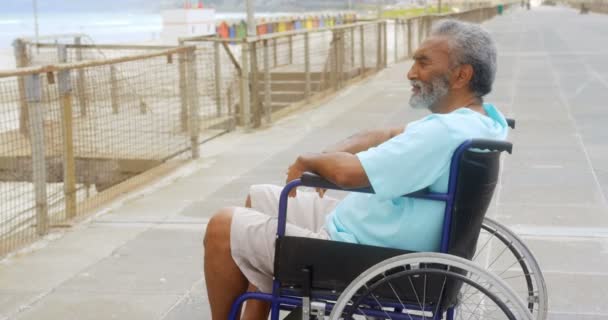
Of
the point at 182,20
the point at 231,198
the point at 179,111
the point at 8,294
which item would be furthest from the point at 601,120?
the point at 182,20

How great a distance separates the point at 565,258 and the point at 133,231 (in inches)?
101

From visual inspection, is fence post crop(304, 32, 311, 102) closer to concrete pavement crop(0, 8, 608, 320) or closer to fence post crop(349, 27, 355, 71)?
concrete pavement crop(0, 8, 608, 320)

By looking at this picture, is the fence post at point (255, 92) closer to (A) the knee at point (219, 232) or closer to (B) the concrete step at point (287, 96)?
(B) the concrete step at point (287, 96)

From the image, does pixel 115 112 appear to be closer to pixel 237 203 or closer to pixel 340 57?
pixel 237 203

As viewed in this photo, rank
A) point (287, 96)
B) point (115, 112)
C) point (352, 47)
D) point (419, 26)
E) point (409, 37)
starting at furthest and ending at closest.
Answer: point (419, 26) → point (409, 37) → point (352, 47) → point (287, 96) → point (115, 112)

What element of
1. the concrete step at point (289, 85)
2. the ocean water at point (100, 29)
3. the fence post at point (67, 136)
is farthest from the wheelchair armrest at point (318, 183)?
the ocean water at point (100, 29)

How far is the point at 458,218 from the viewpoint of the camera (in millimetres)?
3045

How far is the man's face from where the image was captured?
124 inches

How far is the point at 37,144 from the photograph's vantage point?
239 inches

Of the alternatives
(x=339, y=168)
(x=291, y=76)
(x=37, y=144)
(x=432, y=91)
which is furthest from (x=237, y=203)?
(x=291, y=76)

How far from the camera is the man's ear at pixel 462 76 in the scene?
3.15m

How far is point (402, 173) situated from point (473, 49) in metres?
0.49

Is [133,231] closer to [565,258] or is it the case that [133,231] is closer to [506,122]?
[565,258]

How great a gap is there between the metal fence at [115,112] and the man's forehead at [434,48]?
10.0 ft
